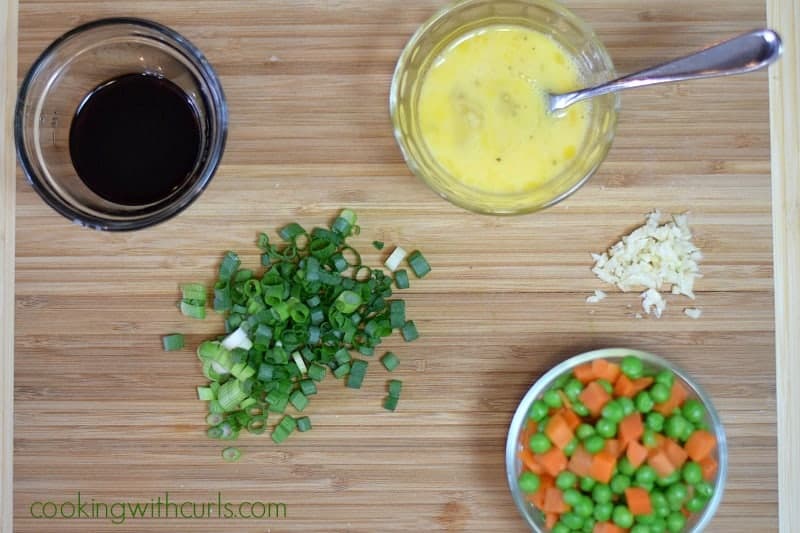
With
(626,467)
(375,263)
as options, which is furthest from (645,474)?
(375,263)

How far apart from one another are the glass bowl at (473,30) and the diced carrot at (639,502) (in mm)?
760

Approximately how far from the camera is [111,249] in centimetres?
213

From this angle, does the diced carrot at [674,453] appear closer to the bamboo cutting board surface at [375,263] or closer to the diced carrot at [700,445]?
the diced carrot at [700,445]

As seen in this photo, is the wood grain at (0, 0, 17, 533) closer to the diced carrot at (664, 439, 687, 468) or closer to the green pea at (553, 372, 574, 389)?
the green pea at (553, 372, 574, 389)

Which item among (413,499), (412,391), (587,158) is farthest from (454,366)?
(587,158)

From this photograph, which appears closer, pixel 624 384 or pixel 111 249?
pixel 624 384

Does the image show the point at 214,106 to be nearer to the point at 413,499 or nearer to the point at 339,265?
the point at 339,265

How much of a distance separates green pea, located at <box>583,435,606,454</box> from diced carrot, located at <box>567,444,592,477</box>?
2cm

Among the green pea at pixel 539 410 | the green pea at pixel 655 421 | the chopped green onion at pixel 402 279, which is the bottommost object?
the green pea at pixel 655 421

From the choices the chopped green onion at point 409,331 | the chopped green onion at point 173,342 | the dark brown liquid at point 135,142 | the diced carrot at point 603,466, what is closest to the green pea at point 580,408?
the diced carrot at point 603,466

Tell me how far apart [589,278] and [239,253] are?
3.18ft

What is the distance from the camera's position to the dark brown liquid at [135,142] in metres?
2.03

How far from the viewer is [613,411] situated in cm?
193

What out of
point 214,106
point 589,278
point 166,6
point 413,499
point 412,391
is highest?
point 166,6
